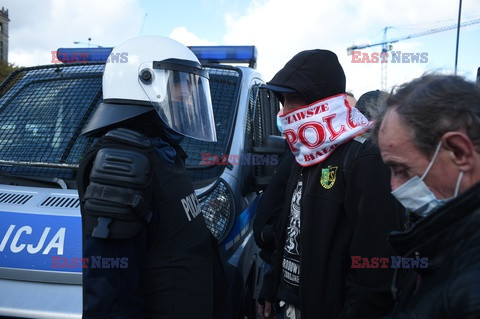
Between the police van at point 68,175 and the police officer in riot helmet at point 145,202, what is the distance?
0.11 m

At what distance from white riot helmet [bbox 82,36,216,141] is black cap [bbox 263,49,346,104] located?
0.40 meters

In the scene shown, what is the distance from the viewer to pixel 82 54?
4.11 metres

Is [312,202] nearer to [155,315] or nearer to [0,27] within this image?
[155,315]

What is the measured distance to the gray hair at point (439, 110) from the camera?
100cm

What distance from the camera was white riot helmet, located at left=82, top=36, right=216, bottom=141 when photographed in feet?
5.18

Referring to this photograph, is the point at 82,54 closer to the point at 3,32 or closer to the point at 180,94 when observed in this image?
the point at 180,94

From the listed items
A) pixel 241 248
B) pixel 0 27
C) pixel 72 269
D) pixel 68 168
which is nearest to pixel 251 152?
pixel 241 248

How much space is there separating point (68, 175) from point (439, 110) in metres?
2.18

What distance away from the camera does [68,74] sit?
329 centimetres

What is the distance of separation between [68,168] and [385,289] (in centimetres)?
198

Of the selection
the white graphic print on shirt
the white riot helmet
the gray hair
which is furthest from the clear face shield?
the gray hair

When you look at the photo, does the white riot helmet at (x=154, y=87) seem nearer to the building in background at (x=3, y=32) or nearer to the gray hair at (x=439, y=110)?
the gray hair at (x=439, y=110)

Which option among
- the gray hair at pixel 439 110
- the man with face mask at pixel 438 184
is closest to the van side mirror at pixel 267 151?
the man with face mask at pixel 438 184

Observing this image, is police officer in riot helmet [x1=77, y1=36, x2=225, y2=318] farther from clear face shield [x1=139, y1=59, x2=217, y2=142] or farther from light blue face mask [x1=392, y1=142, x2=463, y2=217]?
light blue face mask [x1=392, y1=142, x2=463, y2=217]
